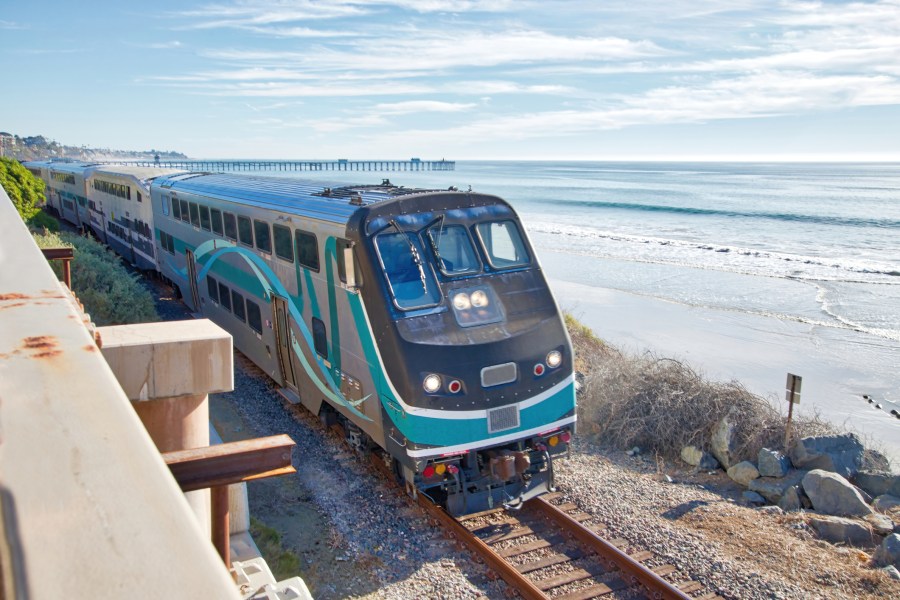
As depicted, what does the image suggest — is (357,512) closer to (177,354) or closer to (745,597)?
(745,597)

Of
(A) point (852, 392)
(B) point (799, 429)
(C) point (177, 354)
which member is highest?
(C) point (177, 354)

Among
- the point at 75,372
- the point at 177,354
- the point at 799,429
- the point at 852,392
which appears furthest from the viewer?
the point at 852,392

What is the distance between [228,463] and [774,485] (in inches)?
388

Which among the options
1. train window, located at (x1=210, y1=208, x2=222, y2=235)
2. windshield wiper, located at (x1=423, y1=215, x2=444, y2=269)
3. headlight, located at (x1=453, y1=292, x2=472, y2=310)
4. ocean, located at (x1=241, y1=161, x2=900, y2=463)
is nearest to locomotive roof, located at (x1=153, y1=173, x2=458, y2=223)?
train window, located at (x1=210, y1=208, x2=222, y2=235)

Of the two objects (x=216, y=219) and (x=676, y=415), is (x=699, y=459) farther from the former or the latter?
(x=216, y=219)

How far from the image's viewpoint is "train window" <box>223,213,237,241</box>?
1349 cm

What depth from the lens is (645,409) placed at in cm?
1212

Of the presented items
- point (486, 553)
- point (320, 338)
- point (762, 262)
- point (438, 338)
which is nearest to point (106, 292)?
point (320, 338)

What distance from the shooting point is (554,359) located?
9008mm

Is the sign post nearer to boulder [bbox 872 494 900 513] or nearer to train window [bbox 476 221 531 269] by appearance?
boulder [bbox 872 494 900 513]

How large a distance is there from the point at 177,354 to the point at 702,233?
56.7 meters

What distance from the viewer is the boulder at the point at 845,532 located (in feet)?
29.7

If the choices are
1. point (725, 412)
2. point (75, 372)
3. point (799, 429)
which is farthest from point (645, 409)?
point (75, 372)

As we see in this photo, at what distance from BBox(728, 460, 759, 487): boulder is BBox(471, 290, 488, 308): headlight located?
4.97 m
